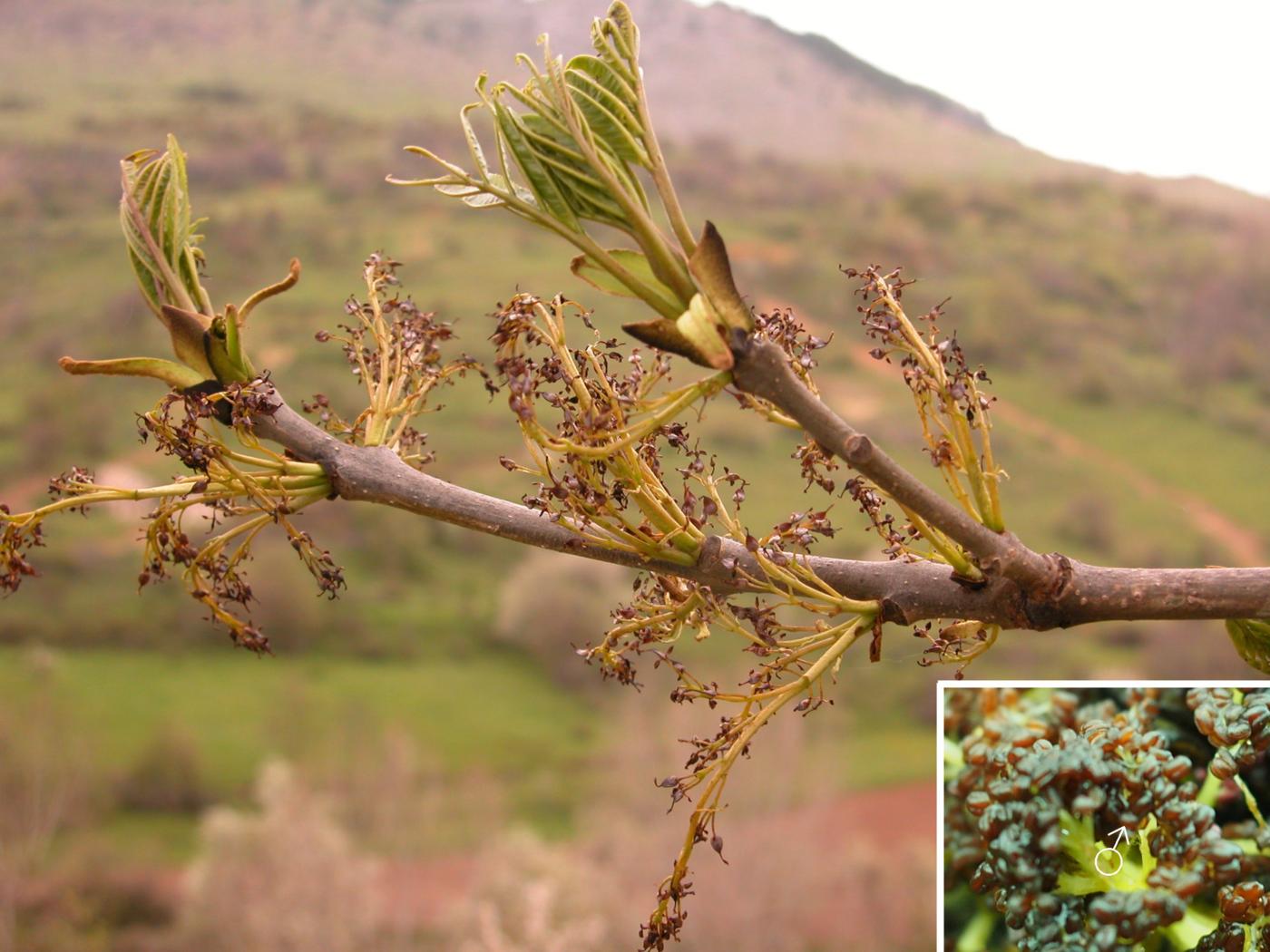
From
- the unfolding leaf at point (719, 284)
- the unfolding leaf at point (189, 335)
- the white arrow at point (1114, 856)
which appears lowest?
the white arrow at point (1114, 856)

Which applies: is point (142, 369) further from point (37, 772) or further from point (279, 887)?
point (37, 772)

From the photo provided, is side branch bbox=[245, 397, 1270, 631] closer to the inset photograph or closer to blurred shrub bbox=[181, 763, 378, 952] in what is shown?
the inset photograph

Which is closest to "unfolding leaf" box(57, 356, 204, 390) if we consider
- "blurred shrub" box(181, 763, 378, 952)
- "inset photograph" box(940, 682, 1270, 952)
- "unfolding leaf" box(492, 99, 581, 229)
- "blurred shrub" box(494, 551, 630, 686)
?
"unfolding leaf" box(492, 99, 581, 229)

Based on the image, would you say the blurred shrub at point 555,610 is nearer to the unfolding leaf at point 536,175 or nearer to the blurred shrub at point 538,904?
the blurred shrub at point 538,904

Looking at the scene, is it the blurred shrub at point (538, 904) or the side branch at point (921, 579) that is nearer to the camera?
the side branch at point (921, 579)

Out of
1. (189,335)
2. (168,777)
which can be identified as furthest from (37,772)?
(189,335)

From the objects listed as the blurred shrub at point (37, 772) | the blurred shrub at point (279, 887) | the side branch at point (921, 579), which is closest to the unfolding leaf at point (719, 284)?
the side branch at point (921, 579)

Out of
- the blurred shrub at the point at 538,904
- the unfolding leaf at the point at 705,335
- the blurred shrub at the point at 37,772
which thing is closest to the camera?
the unfolding leaf at the point at 705,335
